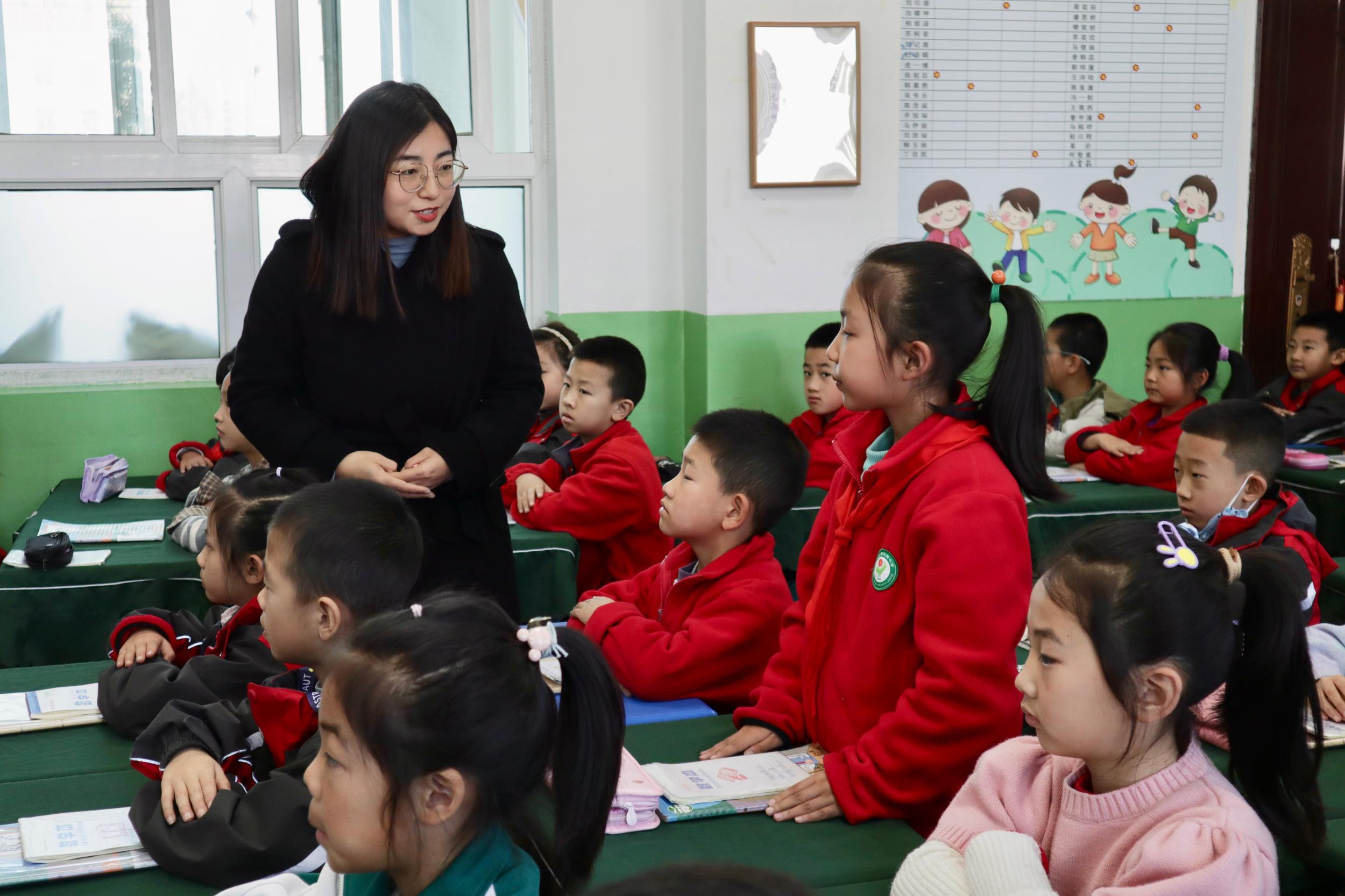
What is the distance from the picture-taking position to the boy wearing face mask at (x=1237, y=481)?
2.54 meters

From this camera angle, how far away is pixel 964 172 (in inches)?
175

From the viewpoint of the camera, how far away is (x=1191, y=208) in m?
4.65

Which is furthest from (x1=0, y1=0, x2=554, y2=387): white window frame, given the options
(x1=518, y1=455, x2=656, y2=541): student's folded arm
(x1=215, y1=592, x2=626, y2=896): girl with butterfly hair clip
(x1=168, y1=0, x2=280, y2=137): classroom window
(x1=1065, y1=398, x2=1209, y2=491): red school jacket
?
(x1=215, y1=592, x2=626, y2=896): girl with butterfly hair clip

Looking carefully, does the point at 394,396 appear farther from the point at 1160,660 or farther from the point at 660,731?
the point at 1160,660

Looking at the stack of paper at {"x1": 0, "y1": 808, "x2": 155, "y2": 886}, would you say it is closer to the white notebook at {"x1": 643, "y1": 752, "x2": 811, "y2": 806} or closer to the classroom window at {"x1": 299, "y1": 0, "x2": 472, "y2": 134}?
Result: the white notebook at {"x1": 643, "y1": 752, "x2": 811, "y2": 806}

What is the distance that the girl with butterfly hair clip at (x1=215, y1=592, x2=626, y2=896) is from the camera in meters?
1.09

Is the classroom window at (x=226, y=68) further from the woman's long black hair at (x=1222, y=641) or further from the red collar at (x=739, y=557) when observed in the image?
the woman's long black hair at (x=1222, y=641)

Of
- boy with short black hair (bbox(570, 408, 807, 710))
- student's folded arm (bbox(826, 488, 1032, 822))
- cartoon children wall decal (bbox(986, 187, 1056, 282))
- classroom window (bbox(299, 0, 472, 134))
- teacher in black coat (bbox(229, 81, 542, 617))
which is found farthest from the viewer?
cartoon children wall decal (bbox(986, 187, 1056, 282))

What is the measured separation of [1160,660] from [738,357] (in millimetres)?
3033

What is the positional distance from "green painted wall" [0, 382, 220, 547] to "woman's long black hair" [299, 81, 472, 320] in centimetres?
233

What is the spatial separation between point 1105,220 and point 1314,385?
0.94m

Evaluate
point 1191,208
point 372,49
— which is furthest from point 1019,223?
point 372,49

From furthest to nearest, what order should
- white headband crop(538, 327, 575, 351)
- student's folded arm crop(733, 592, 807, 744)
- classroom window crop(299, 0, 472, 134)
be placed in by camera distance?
classroom window crop(299, 0, 472, 134)
white headband crop(538, 327, 575, 351)
student's folded arm crop(733, 592, 807, 744)

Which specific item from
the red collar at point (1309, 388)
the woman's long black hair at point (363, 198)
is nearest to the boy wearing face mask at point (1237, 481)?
the woman's long black hair at point (363, 198)
